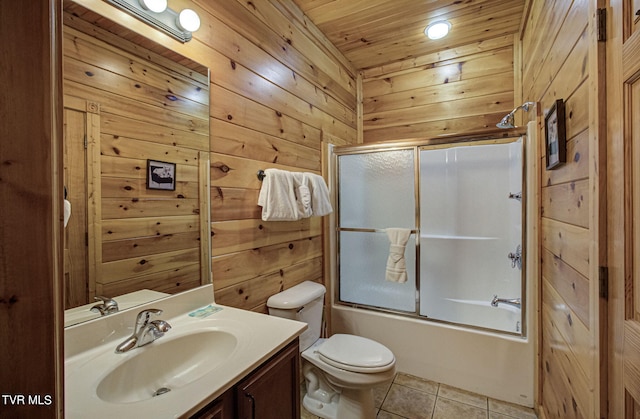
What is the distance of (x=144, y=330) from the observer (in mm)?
964

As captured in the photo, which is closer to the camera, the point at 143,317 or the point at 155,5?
the point at 143,317

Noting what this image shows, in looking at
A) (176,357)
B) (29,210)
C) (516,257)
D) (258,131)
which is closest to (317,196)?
(258,131)

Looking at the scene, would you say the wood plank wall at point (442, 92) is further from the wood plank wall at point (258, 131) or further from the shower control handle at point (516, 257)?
the shower control handle at point (516, 257)

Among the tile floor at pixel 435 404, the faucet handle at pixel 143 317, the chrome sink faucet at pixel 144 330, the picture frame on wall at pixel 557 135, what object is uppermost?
the picture frame on wall at pixel 557 135

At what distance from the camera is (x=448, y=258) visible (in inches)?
90.2

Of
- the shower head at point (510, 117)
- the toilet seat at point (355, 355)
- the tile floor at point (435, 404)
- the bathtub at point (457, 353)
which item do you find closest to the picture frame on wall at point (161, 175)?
the toilet seat at point (355, 355)

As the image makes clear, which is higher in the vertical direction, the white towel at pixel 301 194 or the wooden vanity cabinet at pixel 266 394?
the white towel at pixel 301 194

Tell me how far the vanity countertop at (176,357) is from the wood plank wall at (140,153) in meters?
0.13

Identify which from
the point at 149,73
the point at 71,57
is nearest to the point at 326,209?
the point at 149,73

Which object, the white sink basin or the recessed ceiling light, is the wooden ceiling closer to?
the recessed ceiling light

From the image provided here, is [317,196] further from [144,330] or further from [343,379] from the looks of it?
[144,330]

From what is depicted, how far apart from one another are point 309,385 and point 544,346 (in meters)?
1.34

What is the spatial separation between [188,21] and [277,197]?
87 centimetres

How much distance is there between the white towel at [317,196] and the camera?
1844mm
